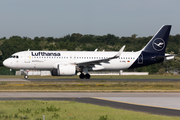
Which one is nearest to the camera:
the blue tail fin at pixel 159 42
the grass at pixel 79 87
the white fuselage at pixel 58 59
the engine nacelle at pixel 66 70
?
the grass at pixel 79 87

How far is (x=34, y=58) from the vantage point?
4253cm

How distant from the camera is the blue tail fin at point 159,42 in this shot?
157ft

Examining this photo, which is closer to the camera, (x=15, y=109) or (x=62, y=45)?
(x=15, y=109)

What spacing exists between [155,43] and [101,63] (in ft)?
33.4

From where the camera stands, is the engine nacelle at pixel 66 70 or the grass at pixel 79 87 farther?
the engine nacelle at pixel 66 70

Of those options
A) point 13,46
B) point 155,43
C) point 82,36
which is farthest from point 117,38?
point 155,43

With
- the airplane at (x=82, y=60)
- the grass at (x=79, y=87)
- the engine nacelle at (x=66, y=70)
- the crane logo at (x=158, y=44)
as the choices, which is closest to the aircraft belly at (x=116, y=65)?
the airplane at (x=82, y=60)

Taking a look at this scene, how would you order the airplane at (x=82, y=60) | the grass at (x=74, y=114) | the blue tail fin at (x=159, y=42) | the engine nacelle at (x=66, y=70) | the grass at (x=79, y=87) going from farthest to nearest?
the blue tail fin at (x=159, y=42)
the airplane at (x=82, y=60)
the engine nacelle at (x=66, y=70)
the grass at (x=79, y=87)
the grass at (x=74, y=114)

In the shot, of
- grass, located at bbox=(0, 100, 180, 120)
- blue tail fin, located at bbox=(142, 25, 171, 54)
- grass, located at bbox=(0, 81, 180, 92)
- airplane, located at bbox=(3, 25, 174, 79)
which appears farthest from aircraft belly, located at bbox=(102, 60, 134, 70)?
grass, located at bbox=(0, 100, 180, 120)

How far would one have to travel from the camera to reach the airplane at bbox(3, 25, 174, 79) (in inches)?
1663

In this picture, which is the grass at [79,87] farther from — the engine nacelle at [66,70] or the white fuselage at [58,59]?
the white fuselage at [58,59]

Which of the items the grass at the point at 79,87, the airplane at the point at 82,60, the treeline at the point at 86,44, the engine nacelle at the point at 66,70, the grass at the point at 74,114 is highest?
the treeline at the point at 86,44

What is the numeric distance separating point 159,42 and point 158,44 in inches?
16.7

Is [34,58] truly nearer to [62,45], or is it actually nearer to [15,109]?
[15,109]
